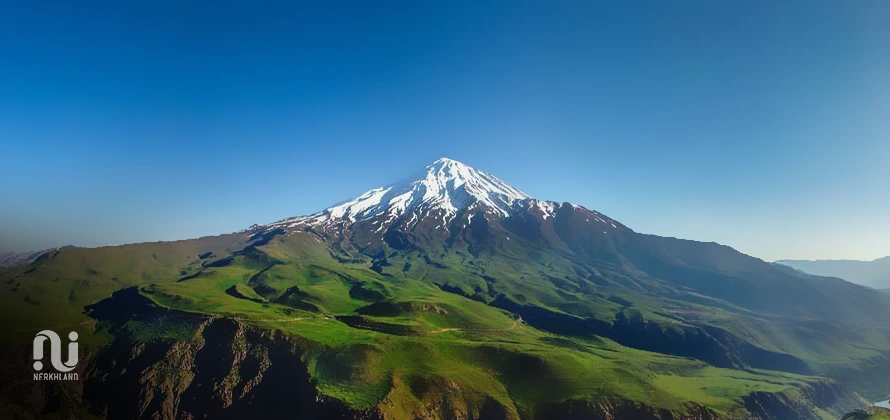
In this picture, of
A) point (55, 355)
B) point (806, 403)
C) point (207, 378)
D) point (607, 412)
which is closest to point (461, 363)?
point (607, 412)

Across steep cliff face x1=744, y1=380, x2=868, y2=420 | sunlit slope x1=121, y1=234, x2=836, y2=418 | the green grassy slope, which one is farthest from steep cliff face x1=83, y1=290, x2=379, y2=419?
steep cliff face x1=744, y1=380, x2=868, y2=420

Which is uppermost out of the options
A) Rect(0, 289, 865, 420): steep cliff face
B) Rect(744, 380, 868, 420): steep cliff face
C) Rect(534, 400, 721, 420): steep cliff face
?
Rect(0, 289, 865, 420): steep cliff face

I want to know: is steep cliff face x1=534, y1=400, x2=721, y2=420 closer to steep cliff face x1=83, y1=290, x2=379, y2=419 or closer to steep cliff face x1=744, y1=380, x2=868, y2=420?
steep cliff face x1=744, y1=380, x2=868, y2=420

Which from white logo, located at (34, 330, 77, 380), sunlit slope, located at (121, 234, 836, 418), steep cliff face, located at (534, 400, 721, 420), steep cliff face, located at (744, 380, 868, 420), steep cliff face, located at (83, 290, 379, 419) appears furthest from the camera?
steep cliff face, located at (744, 380, 868, 420)

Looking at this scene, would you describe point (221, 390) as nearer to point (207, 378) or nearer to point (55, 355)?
point (207, 378)

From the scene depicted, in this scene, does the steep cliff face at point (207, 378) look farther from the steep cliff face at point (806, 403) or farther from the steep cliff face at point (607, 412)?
the steep cliff face at point (806, 403)

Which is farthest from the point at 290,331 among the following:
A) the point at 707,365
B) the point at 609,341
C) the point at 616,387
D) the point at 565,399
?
the point at 707,365

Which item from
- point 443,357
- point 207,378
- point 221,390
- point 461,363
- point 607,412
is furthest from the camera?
point 443,357

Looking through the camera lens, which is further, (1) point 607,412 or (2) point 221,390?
(2) point 221,390

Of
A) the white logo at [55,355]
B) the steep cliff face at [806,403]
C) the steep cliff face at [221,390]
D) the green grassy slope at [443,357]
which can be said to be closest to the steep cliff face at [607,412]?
the steep cliff face at [221,390]
